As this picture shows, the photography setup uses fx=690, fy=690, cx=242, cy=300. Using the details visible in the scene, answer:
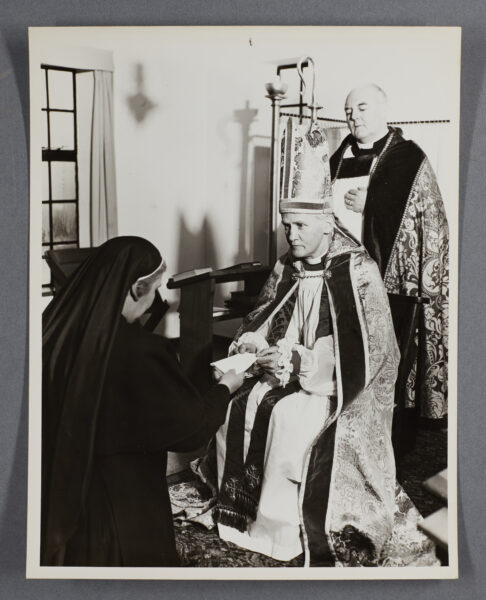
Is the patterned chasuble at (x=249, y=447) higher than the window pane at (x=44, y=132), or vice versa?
the window pane at (x=44, y=132)

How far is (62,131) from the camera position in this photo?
8.00 feet

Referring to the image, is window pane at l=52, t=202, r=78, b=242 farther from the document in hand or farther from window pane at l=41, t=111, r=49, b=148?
the document in hand

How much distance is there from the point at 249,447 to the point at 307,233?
0.79 metres

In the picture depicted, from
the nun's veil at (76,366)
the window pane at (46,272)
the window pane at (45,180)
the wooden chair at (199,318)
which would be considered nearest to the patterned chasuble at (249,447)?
the wooden chair at (199,318)

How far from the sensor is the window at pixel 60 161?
7.98 feet

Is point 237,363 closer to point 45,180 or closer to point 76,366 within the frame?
point 76,366

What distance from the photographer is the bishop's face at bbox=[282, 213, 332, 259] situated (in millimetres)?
2420

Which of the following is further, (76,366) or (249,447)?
(249,447)

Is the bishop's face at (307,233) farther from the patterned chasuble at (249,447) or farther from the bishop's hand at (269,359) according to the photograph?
the bishop's hand at (269,359)

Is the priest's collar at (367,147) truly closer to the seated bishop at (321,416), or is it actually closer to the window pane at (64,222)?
the seated bishop at (321,416)

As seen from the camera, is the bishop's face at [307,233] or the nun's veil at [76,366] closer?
the nun's veil at [76,366]

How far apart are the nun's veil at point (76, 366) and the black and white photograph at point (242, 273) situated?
0.03 ft

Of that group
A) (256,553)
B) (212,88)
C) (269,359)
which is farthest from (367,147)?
(256,553)

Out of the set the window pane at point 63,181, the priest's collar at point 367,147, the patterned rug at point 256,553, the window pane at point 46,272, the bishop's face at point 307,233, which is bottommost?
the patterned rug at point 256,553
